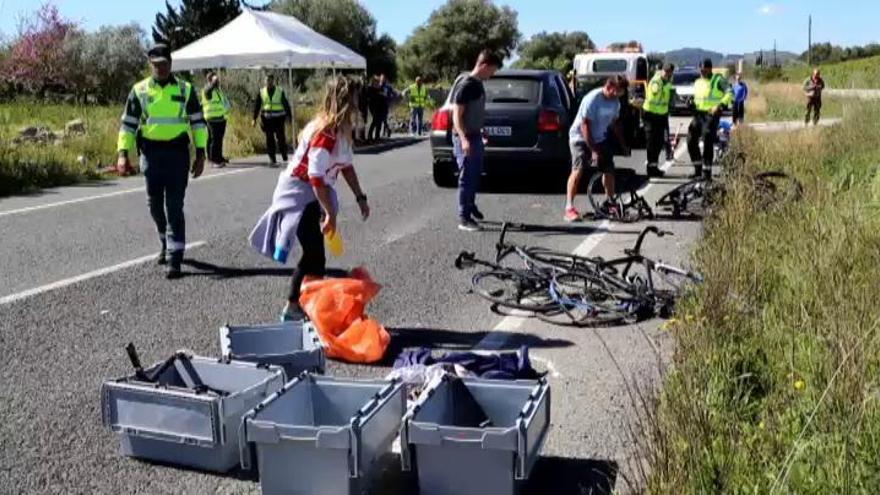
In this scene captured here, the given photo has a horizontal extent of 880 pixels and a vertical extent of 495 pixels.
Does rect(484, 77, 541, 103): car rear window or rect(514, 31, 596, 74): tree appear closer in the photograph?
rect(484, 77, 541, 103): car rear window

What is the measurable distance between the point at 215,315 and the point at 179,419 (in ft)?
9.43

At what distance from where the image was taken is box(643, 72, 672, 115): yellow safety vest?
15.9 meters

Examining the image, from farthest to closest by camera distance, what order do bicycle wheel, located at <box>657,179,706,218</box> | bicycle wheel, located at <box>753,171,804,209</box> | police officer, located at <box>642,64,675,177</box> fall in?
police officer, located at <box>642,64,675,177</box> < bicycle wheel, located at <box>657,179,706,218</box> < bicycle wheel, located at <box>753,171,804,209</box>

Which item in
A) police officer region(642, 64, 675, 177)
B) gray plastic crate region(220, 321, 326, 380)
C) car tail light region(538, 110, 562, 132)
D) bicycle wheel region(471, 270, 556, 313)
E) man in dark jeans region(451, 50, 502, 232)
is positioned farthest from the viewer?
police officer region(642, 64, 675, 177)

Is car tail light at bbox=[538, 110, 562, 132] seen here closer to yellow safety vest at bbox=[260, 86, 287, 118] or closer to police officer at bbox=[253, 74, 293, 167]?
police officer at bbox=[253, 74, 293, 167]

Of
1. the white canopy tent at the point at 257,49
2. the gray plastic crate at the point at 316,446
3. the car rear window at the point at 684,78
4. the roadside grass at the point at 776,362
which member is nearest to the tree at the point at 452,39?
A: the car rear window at the point at 684,78

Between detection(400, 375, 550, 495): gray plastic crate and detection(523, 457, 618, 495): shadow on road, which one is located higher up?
detection(400, 375, 550, 495): gray plastic crate

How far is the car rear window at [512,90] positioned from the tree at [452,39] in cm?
6181

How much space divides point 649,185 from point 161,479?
11.7 m

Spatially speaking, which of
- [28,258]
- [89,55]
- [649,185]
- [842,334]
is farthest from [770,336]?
[89,55]

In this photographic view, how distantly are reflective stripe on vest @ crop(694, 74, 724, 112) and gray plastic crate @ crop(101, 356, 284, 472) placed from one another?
1156cm

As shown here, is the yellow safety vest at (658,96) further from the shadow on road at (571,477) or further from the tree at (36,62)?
the tree at (36,62)

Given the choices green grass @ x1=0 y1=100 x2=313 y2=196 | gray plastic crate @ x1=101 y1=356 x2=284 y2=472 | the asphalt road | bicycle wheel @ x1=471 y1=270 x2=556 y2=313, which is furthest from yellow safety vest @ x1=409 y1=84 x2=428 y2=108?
gray plastic crate @ x1=101 y1=356 x2=284 y2=472

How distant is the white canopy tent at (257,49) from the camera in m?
21.7
